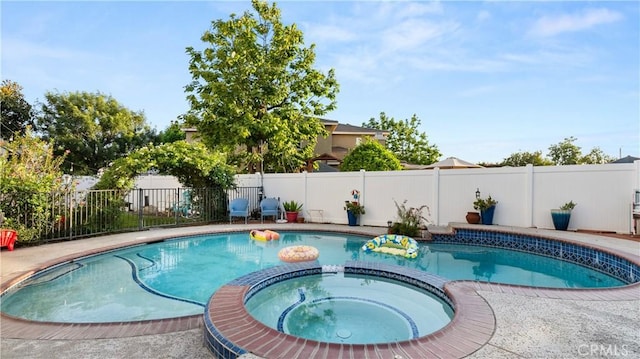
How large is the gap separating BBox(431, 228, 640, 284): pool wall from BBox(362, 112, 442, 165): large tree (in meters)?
21.9

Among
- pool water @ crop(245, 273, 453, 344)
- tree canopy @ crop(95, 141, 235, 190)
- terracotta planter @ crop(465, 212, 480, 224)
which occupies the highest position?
tree canopy @ crop(95, 141, 235, 190)

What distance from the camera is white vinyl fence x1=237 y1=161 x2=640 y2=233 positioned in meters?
8.02

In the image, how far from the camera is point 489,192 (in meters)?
9.45

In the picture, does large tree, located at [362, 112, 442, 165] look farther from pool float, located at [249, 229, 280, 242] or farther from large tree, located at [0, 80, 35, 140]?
large tree, located at [0, 80, 35, 140]

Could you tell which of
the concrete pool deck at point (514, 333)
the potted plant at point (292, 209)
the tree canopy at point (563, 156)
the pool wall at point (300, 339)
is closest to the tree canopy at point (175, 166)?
the potted plant at point (292, 209)

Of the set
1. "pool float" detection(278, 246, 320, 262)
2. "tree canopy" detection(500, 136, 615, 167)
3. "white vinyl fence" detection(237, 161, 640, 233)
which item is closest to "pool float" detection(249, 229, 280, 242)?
"pool float" detection(278, 246, 320, 262)

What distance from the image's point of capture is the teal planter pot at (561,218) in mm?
8234

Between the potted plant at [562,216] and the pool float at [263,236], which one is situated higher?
the potted plant at [562,216]

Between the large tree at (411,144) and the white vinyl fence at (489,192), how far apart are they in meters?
19.4

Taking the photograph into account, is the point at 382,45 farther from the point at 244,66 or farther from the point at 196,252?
the point at 196,252

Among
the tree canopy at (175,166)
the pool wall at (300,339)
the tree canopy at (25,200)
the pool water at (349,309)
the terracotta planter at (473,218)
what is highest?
the tree canopy at (175,166)

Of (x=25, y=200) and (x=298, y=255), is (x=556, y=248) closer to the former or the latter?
(x=298, y=255)

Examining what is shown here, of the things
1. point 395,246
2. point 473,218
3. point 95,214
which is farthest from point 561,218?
point 95,214

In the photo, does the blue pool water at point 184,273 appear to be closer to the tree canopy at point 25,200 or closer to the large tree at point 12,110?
the tree canopy at point 25,200
